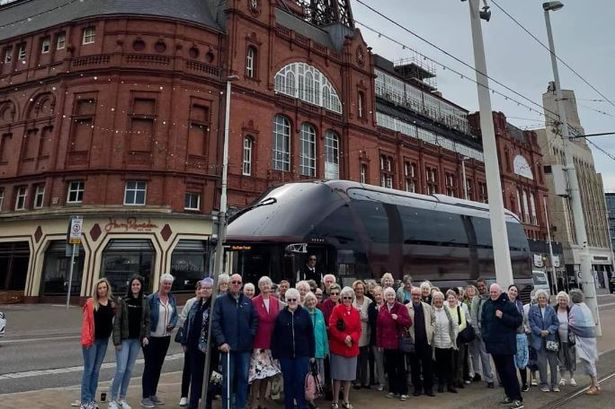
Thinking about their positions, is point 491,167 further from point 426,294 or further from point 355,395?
point 355,395

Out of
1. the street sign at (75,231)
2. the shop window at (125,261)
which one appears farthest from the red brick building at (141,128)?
the street sign at (75,231)

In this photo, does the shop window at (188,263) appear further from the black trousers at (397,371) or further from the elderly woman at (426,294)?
the black trousers at (397,371)

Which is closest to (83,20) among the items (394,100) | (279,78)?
(279,78)

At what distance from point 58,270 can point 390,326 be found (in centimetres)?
2568

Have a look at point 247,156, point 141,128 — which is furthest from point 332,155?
point 141,128

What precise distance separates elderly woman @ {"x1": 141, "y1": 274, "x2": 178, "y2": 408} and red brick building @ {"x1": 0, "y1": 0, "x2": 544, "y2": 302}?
752 inches

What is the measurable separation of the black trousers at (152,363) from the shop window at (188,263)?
20.6 m

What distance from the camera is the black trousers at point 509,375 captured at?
6.58m

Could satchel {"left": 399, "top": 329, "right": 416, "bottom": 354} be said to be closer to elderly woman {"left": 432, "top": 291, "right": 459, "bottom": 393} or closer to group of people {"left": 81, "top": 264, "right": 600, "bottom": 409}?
group of people {"left": 81, "top": 264, "right": 600, "bottom": 409}

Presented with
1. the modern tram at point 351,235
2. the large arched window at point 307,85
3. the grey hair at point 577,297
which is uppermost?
the large arched window at point 307,85

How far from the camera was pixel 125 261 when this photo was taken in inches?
1029

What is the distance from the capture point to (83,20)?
97.8 ft

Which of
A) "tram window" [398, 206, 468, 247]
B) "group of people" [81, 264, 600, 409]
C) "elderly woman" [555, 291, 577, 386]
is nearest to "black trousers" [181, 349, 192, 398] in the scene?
"group of people" [81, 264, 600, 409]

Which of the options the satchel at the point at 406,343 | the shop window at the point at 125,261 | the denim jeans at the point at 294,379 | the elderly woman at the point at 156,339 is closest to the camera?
the denim jeans at the point at 294,379
